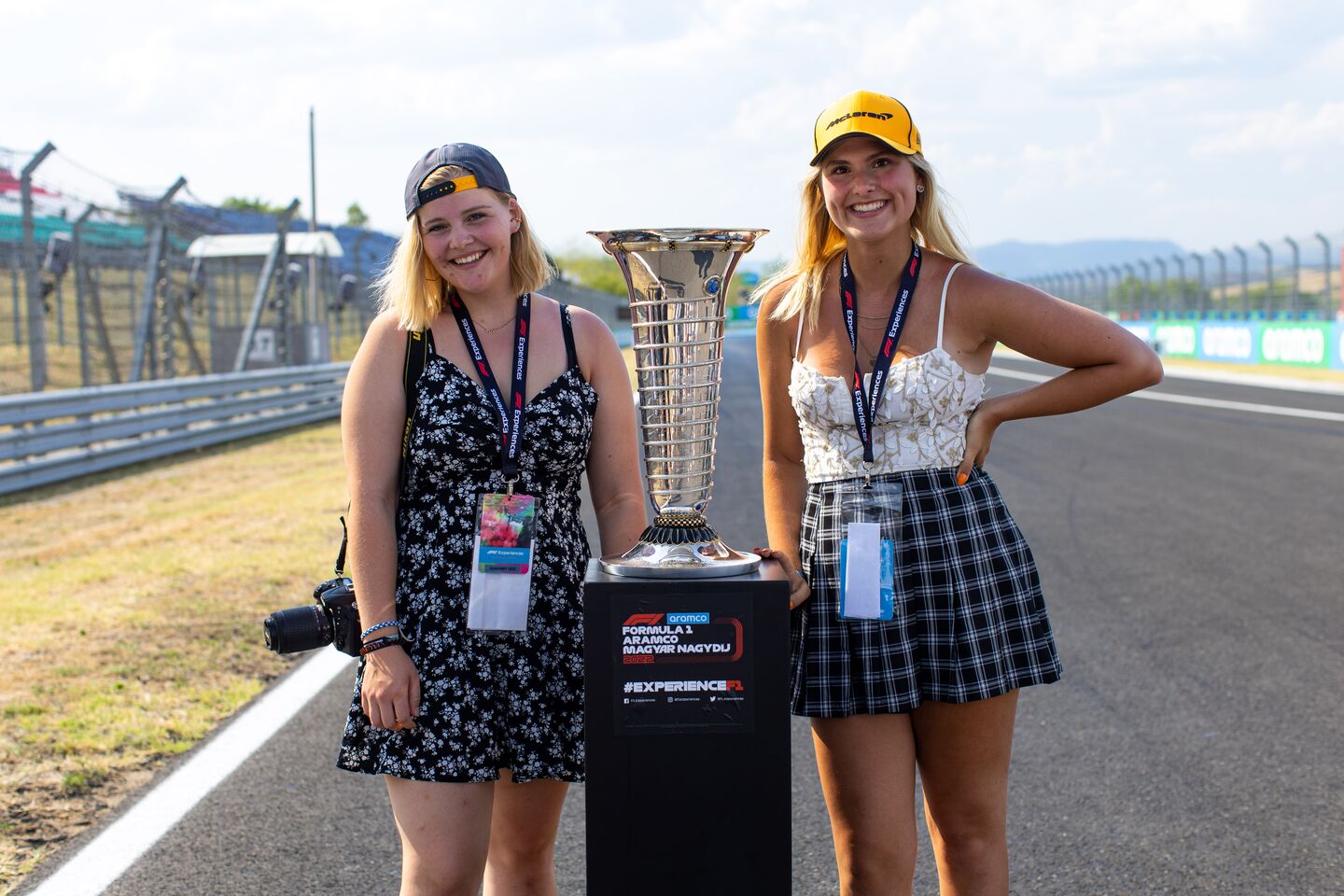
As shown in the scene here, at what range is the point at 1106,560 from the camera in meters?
8.09

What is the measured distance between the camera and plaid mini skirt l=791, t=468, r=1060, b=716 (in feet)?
9.29

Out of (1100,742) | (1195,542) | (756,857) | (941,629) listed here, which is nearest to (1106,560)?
(1195,542)

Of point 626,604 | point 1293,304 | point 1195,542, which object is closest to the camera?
point 626,604

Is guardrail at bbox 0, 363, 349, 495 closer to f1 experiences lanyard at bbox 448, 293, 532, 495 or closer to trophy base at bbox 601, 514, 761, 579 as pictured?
f1 experiences lanyard at bbox 448, 293, 532, 495

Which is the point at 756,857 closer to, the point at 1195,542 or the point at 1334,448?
the point at 1195,542

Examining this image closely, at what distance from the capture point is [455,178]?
2.73 m

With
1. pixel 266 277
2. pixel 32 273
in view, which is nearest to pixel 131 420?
pixel 32 273

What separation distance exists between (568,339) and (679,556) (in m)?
0.64

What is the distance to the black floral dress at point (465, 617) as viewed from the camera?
271 cm

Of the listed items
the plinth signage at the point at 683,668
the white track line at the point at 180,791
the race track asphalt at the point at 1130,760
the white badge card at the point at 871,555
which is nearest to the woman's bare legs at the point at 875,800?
the white badge card at the point at 871,555

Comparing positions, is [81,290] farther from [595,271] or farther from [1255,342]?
[595,271]

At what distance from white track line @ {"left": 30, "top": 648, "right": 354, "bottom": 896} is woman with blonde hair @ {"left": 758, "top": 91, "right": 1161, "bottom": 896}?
6.80ft

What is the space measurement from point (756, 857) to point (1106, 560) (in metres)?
6.11

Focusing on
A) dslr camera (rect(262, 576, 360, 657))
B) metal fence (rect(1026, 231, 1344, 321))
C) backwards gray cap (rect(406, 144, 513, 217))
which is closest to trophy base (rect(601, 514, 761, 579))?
dslr camera (rect(262, 576, 360, 657))
